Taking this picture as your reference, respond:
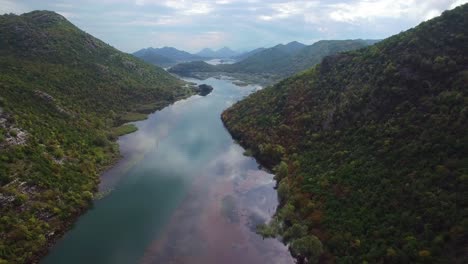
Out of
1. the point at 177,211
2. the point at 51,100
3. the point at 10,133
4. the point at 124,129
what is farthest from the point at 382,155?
the point at 51,100

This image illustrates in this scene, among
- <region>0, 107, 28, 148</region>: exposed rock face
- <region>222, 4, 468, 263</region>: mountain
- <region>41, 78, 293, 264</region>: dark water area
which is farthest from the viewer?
<region>0, 107, 28, 148</region>: exposed rock face

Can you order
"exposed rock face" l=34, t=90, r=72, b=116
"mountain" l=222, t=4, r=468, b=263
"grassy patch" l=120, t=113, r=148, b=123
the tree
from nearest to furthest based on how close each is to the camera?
"mountain" l=222, t=4, r=468, b=263 → the tree → "exposed rock face" l=34, t=90, r=72, b=116 → "grassy patch" l=120, t=113, r=148, b=123

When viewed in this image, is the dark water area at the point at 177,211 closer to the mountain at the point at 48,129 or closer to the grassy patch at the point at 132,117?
the mountain at the point at 48,129

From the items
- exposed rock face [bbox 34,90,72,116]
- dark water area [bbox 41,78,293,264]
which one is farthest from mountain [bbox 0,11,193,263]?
dark water area [bbox 41,78,293,264]

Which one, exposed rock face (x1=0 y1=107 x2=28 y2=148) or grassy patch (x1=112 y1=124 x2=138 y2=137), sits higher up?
exposed rock face (x1=0 y1=107 x2=28 y2=148)

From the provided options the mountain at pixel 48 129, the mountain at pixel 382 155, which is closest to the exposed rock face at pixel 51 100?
the mountain at pixel 48 129

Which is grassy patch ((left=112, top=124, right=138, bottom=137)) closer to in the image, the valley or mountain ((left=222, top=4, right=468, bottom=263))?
the valley

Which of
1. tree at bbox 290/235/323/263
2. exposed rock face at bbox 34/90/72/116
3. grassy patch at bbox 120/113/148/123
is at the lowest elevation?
grassy patch at bbox 120/113/148/123

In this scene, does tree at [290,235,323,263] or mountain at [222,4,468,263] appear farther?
tree at [290,235,323,263]
